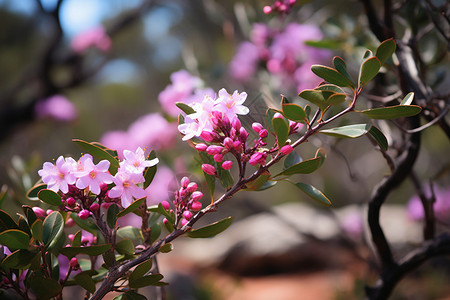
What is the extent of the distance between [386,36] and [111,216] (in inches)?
25.3

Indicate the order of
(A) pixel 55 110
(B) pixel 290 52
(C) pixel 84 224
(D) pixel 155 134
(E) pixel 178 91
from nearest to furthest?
(C) pixel 84 224 → (E) pixel 178 91 → (B) pixel 290 52 → (D) pixel 155 134 → (A) pixel 55 110

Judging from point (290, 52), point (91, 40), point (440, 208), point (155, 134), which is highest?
point (91, 40)

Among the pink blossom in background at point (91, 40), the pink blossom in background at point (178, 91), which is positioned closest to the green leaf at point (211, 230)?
the pink blossom in background at point (178, 91)

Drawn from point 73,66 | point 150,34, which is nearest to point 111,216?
point 73,66

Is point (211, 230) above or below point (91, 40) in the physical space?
below

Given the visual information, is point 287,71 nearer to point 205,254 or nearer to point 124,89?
point 205,254

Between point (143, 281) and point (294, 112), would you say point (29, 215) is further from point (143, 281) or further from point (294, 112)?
point (294, 112)

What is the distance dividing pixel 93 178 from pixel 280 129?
0.83 feet

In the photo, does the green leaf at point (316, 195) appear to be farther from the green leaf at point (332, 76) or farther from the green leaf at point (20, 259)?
the green leaf at point (20, 259)

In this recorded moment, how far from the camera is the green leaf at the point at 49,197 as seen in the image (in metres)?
0.49

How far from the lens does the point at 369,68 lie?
0.48 m

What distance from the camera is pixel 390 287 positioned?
0.79m

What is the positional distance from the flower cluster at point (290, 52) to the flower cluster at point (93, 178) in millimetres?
996

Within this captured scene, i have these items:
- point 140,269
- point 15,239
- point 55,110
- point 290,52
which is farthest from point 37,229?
point 55,110
